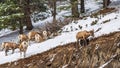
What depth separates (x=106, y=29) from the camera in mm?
22516

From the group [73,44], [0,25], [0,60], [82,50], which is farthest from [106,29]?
[0,25]

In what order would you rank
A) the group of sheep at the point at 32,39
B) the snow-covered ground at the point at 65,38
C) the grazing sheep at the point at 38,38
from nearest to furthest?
the group of sheep at the point at 32,39
the snow-covered ground at the point at 65,38
the grazing sheep at the point at 38,38

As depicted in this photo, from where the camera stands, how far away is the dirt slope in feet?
54.5

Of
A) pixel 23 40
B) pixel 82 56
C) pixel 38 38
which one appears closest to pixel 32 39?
pixel 23 40

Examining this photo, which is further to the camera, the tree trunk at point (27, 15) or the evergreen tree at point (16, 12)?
the tree trunk at point (27, 15)

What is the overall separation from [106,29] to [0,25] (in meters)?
11.8

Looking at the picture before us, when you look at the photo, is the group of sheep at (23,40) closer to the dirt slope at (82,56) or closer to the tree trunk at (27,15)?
the dirt slope at (82,56)

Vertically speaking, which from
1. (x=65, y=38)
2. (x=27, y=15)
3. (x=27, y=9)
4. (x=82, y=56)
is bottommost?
(x=27, y=15)

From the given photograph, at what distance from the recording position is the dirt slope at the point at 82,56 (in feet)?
54.5

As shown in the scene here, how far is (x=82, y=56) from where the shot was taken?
1762 centimetres

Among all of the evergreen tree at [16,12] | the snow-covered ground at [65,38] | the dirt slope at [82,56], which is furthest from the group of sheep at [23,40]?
the evergreen tree at [16,12]

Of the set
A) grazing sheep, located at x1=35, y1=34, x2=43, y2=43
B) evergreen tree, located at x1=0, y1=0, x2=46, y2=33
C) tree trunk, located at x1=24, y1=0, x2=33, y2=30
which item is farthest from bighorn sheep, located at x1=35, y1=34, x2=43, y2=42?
tree trunk, located at x1=24, y1=0, x2=33, y2=30

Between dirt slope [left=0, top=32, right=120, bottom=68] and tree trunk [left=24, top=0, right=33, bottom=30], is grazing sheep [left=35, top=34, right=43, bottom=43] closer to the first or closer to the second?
dirt slope [left=0, top=32, right=120, bottom=68]

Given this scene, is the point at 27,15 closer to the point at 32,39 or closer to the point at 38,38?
the point at 32,39
